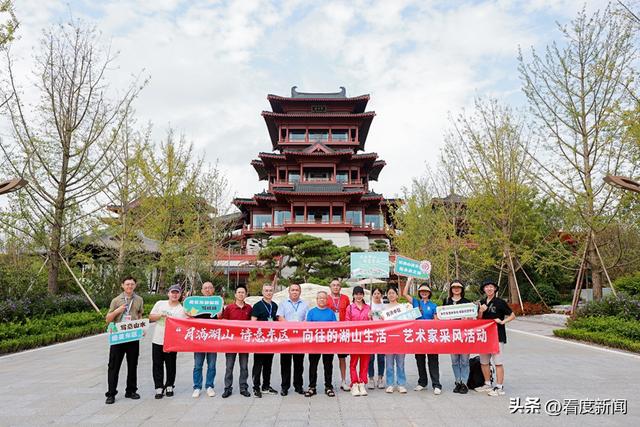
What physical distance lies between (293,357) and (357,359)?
907mm

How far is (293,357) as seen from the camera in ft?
19.9

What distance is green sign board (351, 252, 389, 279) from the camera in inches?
471

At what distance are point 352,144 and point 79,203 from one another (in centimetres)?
2770

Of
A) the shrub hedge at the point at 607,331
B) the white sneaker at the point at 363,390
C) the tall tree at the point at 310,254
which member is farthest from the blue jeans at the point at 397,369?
the tall tree at the point at 310,254

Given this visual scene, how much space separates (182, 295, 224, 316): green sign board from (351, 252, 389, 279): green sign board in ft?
21.0

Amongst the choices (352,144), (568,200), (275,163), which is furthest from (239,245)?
(568,200)

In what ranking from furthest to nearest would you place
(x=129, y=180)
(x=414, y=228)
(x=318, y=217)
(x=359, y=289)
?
(x=318, y=217), (x=414, y=228), (x=129, y=180), (x=359, y=289)

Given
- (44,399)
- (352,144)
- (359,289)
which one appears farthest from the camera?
(352,144)

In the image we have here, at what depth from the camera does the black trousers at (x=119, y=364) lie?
542cm

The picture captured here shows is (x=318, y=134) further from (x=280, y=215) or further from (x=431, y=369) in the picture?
(x=431, y=369)

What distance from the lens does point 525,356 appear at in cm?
911

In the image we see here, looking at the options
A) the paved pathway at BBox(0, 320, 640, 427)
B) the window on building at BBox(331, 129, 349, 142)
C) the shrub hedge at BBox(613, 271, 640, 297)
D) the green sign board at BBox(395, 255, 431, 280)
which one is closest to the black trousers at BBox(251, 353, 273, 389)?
the paved pathway at BBox(0, 320, 640, 427)

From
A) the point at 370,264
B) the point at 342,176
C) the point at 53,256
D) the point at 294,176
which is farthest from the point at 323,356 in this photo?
the point at 342,176

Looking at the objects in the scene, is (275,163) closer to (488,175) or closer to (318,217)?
(318,217)
